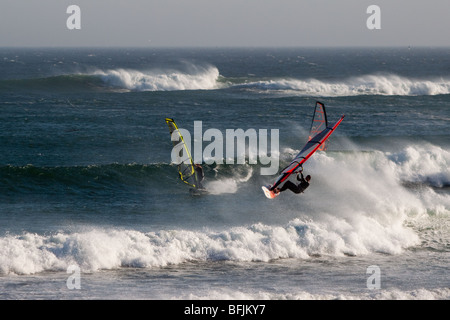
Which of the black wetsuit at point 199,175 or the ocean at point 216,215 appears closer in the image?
the ocean at point 216,215

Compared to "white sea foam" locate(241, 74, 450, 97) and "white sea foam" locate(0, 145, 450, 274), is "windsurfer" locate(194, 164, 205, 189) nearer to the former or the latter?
"white sea foam" locate(0, 145, 450, 274)

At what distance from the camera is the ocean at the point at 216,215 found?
39.2ft

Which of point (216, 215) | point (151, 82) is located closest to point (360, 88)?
point (151, 82)

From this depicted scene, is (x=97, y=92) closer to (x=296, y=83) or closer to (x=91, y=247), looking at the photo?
(x=296, y=83)

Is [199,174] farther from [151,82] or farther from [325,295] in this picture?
[151,82]

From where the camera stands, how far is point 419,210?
1725 centimetres

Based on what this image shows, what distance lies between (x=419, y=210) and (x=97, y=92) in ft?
102

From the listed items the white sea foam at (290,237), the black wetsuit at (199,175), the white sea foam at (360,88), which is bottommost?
the white sea foam at (290,237)

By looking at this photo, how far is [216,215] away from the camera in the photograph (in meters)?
16.5

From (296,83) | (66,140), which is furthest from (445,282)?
(296,83)

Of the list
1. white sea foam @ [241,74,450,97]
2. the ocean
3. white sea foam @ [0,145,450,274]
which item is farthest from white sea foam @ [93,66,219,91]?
white sea foam @ [0,145,450,274]

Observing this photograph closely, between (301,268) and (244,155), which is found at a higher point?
(244,155)

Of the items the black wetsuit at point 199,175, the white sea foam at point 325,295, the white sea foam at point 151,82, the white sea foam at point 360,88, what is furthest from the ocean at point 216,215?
the white sea foam at point 360,88

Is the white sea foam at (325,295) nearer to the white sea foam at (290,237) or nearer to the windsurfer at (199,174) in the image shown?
the white sea foam at (290,237)
